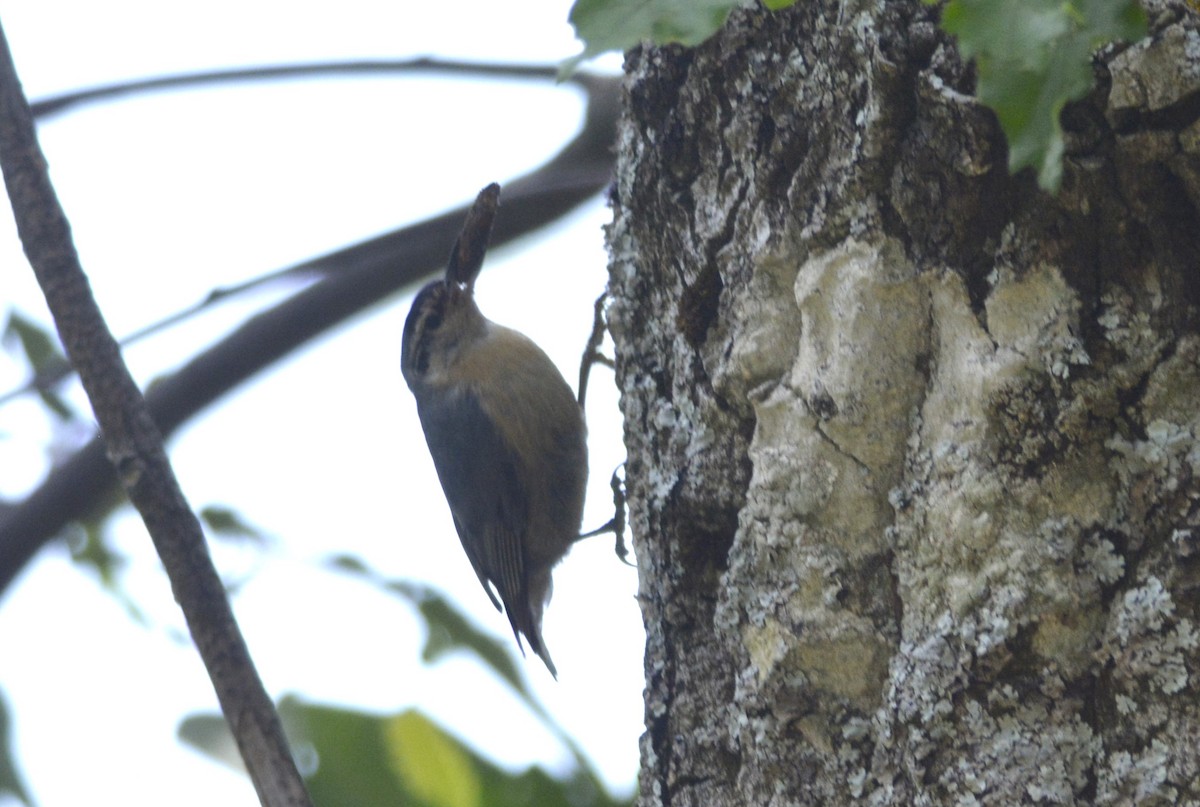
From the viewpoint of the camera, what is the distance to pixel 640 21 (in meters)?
0.78

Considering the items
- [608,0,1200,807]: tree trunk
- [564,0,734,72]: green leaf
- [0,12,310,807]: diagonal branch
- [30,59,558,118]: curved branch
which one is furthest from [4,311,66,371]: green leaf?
[564,0,734,72]: green leaf

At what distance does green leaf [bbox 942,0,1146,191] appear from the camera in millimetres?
729

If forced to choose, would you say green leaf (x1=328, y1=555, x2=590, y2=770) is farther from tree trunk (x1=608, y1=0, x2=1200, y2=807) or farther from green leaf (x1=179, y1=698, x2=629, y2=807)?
tree trunk (x1=608, y1=0, x2=1200, y2=807)

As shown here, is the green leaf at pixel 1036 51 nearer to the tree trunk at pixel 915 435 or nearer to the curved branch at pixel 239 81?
the tree trunk at pixel 915 435

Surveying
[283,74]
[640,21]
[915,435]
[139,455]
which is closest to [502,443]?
[283,74]

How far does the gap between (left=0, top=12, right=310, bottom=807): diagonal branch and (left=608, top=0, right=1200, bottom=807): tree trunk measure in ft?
1.71

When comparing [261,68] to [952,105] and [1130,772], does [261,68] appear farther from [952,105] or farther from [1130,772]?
[1130,772]

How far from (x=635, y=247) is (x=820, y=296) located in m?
0.48

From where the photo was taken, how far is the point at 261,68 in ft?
9.84

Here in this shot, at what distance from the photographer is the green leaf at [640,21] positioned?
0.77m

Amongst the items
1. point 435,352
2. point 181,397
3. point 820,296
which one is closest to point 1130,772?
point 820,296

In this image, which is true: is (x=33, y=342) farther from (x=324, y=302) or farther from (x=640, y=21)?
(x=640, y=21)

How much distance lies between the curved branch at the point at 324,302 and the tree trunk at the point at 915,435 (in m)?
0.95

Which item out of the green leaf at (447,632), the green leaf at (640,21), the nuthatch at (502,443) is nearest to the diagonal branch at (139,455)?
the green leaf at (447,632)
